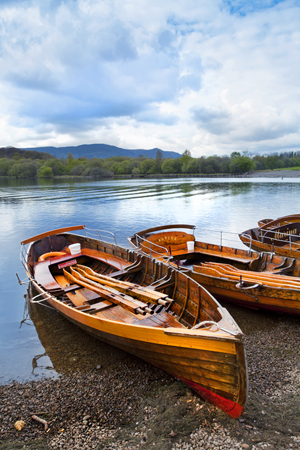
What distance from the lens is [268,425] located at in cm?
525

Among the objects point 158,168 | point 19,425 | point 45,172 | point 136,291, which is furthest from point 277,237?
point 158,168

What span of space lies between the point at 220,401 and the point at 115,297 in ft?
13.9

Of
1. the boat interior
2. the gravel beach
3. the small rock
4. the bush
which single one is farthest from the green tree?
the small rock

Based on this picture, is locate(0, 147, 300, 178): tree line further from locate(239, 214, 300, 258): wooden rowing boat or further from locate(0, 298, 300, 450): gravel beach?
locate(0, 298, 300, 450): gravel beach

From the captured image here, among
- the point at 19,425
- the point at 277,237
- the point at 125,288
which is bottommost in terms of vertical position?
the point at 19,425

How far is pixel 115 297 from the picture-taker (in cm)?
852

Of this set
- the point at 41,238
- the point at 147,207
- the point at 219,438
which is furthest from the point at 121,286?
the point at 147,207

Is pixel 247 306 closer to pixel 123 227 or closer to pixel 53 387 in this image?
pixel 53 387

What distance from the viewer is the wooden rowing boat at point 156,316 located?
211 inches

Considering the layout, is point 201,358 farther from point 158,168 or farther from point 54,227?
point 158,168

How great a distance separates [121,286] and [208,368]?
4.33 m

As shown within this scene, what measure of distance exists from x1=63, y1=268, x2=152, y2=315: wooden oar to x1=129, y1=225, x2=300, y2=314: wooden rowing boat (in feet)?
8.12

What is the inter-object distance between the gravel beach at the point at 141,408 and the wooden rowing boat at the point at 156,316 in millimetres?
546

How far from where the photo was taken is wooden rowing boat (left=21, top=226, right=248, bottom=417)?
535 centimetres
